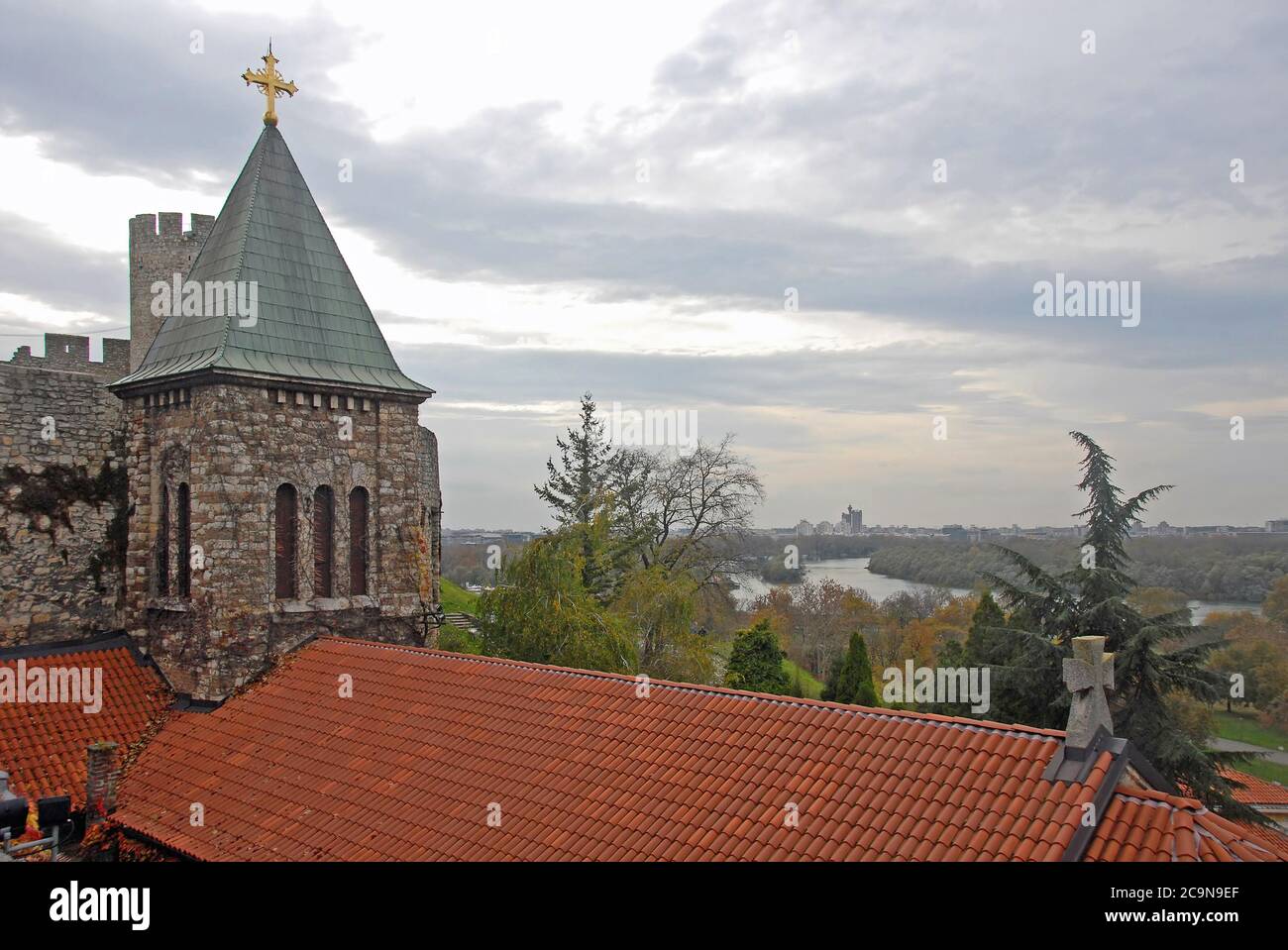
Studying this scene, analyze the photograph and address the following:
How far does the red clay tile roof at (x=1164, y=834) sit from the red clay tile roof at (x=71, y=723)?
36.7ft

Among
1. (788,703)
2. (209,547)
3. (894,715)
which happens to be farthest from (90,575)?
(894,715)

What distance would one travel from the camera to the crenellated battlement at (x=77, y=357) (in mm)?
22938

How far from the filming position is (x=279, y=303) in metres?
13.9

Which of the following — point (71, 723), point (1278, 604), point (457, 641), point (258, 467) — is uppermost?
point (258, 467)

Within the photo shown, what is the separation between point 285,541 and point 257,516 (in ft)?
2.42

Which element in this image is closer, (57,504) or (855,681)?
(57,504)

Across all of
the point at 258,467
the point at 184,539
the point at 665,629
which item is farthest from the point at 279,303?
the point at 665,629

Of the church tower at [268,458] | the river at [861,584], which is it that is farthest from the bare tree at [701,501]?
the church tower at [268,458]

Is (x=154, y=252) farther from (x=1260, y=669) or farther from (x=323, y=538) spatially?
(x=1260, y=669)

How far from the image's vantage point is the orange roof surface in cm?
682

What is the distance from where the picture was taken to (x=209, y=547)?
1266cm

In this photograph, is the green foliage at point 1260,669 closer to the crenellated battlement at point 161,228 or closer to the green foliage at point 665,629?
the green foliage at point 665,629

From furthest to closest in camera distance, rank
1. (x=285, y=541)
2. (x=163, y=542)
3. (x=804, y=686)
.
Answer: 1. (x=804, y=686)
2. (x=163, y=542)
3. (x=285, y=541)

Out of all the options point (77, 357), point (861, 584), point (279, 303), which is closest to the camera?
point (279, 303)
